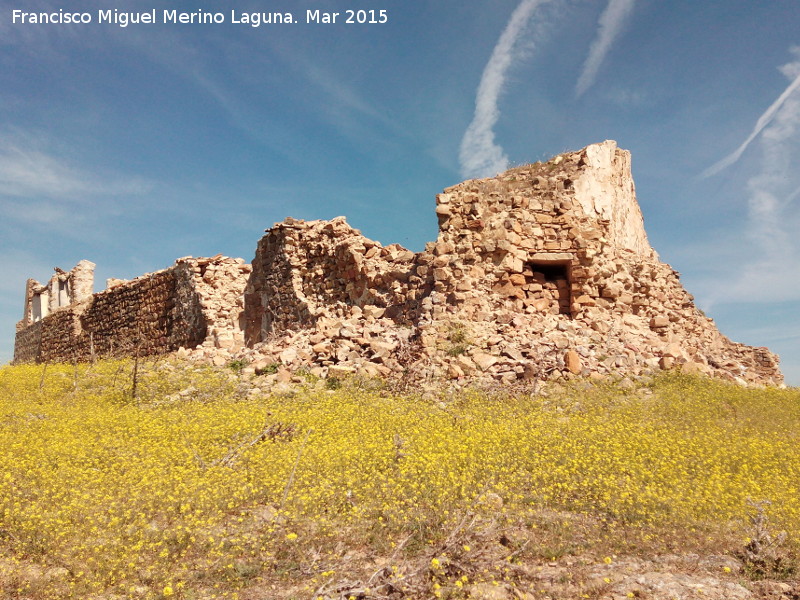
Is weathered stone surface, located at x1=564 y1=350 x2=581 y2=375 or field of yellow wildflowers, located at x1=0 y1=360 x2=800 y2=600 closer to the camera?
field of yellow wildflowers, located at x1=0 y1=360 x2=800 y2=600

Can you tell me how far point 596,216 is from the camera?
499 inches

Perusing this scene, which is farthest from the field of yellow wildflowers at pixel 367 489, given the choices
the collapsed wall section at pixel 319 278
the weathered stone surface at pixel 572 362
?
the collapsed wall section at pixel 319 278

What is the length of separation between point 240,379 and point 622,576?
775 centimetres

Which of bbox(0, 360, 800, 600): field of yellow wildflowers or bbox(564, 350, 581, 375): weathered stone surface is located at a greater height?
bbox(564, 350, 581, 375): weathered stone surface

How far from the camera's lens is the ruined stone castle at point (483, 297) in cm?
996

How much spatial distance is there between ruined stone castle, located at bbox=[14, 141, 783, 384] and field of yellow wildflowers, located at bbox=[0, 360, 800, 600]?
1513 mm

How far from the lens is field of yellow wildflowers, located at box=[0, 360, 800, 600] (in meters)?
3.90

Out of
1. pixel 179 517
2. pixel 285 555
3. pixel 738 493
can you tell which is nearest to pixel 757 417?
pixel 738 493

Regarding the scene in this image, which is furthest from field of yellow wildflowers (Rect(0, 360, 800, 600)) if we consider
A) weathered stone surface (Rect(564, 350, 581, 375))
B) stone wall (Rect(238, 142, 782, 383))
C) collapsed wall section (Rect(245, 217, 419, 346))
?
collapsed wall section (Rect(245, 217, 419, 346))

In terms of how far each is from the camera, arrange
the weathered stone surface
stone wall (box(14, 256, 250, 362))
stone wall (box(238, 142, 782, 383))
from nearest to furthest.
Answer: the weathered stone surface → stone wall (box(238, 142, 782, 383)) → stone wall (box(14, 256, 250, 362))

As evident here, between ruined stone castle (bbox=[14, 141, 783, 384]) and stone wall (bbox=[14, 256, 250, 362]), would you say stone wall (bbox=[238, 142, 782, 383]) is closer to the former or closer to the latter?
ruined stone castle (bbox=[14, 141, 783, 384])

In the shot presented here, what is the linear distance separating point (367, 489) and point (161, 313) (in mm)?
13283

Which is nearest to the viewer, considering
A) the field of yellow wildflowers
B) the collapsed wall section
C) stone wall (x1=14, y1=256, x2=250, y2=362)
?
the field of yellow wildflowers

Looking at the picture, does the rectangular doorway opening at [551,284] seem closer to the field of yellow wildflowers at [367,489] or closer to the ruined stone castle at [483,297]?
the ruined stone castle at [483,297]
